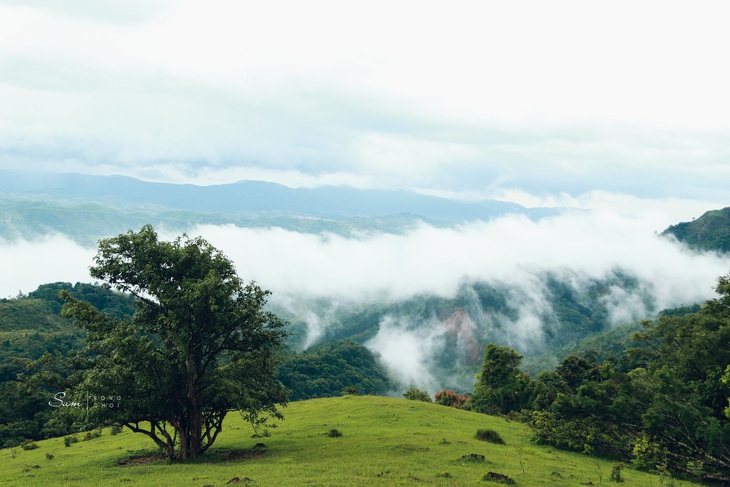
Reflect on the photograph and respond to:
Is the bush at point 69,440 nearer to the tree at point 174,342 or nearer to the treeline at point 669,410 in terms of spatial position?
the tree at point 174,342

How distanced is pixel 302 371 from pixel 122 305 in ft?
218

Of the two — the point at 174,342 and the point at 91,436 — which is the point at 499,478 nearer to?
the point at 174,342

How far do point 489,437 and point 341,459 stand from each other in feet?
60.2

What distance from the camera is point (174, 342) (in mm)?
37469

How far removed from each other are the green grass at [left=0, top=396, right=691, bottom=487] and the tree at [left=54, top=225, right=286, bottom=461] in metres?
3.75

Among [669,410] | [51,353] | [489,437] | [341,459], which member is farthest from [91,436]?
[51,353]

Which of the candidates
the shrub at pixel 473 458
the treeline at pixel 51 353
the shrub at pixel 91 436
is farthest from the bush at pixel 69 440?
the shrub at pixel 473 458

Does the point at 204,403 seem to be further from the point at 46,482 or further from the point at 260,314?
the point at 46,482

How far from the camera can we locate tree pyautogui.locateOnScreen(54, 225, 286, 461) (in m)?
35.6

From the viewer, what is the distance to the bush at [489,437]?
159ft

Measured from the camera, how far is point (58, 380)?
36219 mm

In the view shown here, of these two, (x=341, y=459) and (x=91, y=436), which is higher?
(x=341, y=459)

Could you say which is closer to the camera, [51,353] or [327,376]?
[51,353]

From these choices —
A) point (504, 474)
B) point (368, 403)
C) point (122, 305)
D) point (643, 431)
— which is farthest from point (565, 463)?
point (122, 305)
